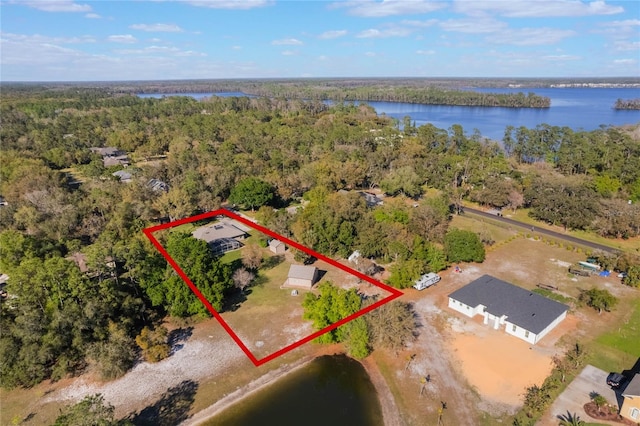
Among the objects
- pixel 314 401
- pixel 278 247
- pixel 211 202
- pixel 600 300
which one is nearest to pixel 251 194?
pixel 211 202

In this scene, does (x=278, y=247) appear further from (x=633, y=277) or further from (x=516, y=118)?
(x=516, y=118)

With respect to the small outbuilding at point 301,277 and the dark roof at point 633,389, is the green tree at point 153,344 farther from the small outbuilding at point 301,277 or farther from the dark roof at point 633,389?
the dark roof at point 633,389

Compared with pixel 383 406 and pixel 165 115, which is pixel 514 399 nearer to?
pixel 383 406

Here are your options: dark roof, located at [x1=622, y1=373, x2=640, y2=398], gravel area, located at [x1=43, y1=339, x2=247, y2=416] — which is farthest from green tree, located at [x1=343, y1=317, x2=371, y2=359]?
dark roof, located at [x1=622, y1=373, x2=640, y2=398]

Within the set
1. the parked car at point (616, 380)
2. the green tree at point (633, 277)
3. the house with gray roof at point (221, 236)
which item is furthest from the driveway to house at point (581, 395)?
the house with gray roof at point (221, 236)

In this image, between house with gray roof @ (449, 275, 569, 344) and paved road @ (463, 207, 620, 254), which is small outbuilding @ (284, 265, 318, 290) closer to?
house with gray roof @ (449, 275, 569, 344)

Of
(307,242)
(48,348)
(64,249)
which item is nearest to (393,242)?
(307,242)
